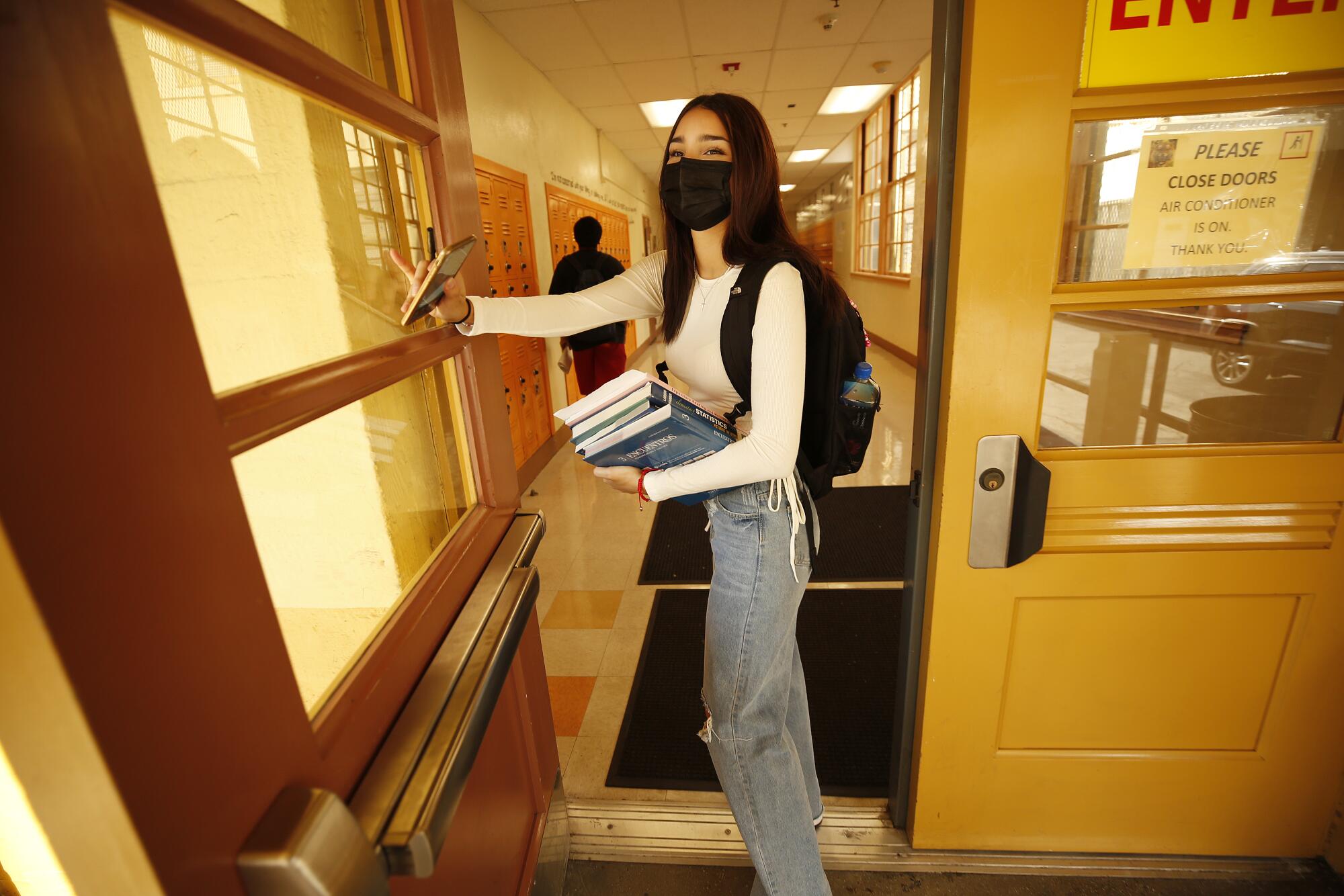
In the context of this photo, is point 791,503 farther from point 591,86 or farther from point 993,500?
point 591,86

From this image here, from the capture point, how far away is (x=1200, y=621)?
4.11ft

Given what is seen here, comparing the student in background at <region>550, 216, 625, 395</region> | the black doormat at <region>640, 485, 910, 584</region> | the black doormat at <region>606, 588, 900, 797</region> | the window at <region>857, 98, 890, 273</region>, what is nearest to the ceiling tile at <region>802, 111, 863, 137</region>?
the window at <region>857, 98, 890, 273</region>

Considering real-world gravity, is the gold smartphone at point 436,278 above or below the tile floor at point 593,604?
above

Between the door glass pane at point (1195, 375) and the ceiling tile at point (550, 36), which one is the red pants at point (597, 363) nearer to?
the ceiling tile at point (550, 36)

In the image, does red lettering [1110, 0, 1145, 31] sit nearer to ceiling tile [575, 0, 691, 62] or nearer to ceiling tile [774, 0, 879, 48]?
ceiling tile [575, 0, 691, 62]

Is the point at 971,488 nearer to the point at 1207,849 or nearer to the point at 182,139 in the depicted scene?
the point at 1207,849

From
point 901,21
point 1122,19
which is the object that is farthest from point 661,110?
point 1122,19

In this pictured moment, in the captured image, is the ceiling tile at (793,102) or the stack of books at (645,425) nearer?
the stack of books at (645,425)

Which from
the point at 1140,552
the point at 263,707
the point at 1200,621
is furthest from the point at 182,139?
the point at 1200,621

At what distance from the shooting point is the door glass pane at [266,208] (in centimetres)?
54

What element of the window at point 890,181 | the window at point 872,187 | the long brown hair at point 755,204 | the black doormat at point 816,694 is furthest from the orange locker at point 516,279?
the window at point 872,187

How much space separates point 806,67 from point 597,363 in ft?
10.4

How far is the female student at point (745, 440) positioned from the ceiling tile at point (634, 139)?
21.1 ft

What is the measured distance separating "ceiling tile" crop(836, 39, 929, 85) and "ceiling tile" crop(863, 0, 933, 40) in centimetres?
14
